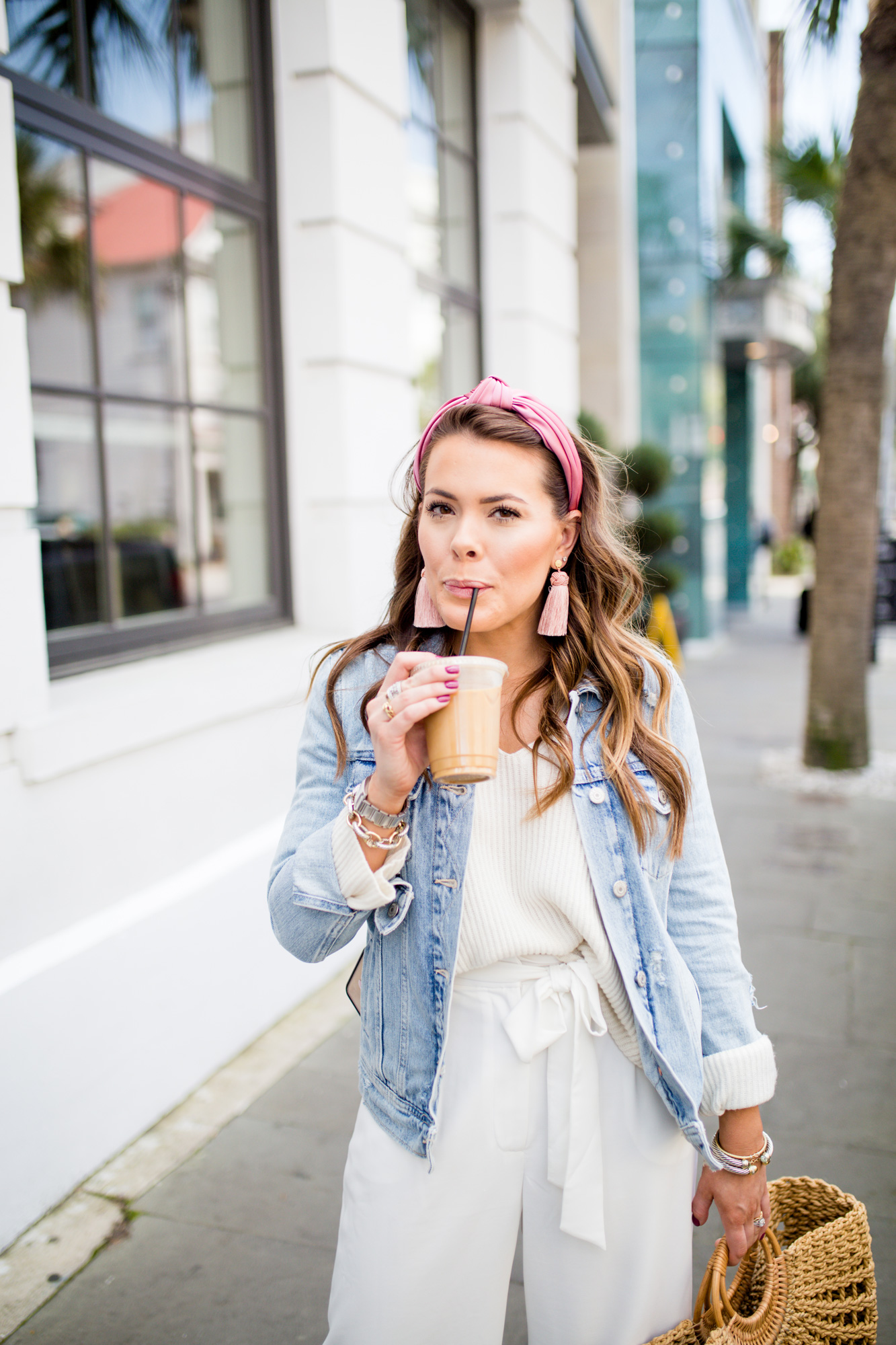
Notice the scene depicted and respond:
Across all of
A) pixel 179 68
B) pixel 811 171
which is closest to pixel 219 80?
→ pixel 179 68

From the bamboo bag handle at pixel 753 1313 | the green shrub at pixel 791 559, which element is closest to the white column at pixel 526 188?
the bamboo bag handle at pixel 753 1313

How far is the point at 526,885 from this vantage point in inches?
60.9

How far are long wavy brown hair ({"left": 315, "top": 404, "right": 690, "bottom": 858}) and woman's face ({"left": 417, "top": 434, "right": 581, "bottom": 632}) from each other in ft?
0.11

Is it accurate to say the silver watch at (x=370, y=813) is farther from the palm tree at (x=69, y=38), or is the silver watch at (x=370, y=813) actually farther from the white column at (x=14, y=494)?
the palm tree at (x=69, y=38)

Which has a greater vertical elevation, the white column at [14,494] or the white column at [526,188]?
the white column at [526,188]

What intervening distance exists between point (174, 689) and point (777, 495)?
31818 mm

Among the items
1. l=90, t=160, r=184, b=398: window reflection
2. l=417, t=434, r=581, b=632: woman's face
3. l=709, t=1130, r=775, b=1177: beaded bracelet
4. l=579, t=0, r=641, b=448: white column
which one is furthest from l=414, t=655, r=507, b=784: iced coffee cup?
l=579, t=0, r=641, b=448: white column

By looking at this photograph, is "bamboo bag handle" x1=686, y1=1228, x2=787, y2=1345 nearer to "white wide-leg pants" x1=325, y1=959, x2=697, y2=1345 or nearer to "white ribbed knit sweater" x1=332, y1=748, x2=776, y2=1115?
"white wide-leg pants" x1=325, y1=959, x2=697, y2=1345

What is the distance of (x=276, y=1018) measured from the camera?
3.60 metres

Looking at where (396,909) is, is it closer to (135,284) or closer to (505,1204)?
(505,1204)

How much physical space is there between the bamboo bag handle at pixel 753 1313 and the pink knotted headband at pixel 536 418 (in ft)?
3.79

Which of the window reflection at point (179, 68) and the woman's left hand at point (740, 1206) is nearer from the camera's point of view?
the woman's left hand at point (740, 1206)

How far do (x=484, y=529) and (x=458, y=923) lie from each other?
0.57 m

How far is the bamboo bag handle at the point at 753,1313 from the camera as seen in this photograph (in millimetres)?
1476
